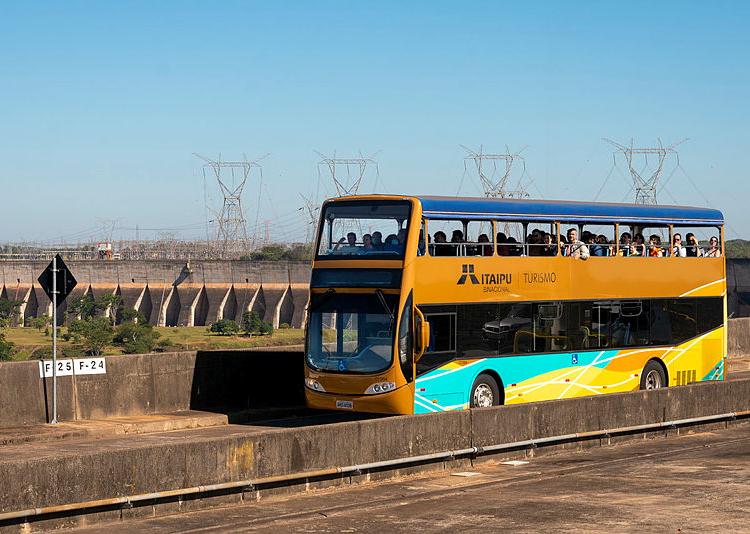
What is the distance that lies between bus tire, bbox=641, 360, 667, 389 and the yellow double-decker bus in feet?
0.15

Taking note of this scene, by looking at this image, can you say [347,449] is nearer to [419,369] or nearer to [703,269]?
[419,369]

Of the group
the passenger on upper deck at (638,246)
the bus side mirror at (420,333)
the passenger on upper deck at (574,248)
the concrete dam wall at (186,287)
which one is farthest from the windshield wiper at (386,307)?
the concrete dam wall at (186,287)

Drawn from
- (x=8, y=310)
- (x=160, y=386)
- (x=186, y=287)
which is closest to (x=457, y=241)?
(x=160, y=386)

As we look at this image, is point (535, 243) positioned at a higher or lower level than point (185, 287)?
higher

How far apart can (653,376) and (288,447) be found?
1387 centimetres

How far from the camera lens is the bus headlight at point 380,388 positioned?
71.8ft

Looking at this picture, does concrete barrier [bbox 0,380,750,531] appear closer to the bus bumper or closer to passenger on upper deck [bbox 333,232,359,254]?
the bus bumper

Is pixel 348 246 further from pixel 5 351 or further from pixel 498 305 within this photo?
pixel 5 351

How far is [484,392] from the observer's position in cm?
2386

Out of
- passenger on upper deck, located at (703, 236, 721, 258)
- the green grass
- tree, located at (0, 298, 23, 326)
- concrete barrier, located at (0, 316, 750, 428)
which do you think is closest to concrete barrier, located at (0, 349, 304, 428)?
concrete barrier, located at (0, 316, 750, 428)

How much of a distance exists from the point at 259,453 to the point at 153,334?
129874 millimetres

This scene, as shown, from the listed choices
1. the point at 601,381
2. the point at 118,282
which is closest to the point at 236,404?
the point at 601,381

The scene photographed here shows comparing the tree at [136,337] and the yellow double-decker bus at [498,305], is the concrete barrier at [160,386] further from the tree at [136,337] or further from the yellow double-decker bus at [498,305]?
the tree at [136,337]

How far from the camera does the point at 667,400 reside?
23031 millimetres
